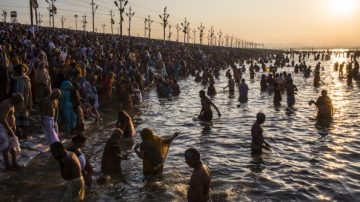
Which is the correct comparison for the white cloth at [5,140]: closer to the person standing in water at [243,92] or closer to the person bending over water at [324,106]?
the person bending over water at [324,106]

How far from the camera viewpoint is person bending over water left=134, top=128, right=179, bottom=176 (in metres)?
10.5

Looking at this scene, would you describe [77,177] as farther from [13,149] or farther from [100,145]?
[100,145]

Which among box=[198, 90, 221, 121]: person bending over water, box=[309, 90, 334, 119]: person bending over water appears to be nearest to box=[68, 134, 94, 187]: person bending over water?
box=[198, 90, 221, 121]: person bending over water

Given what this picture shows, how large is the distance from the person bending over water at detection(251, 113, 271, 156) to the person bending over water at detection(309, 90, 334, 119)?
21.1ft

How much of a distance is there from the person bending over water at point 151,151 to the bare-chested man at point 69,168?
8.86ft

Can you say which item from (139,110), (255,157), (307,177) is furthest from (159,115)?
(307,177)

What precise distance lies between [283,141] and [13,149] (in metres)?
9.75

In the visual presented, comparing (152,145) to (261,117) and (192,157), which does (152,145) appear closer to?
(261,117)

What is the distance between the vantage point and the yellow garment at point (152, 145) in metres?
10.4

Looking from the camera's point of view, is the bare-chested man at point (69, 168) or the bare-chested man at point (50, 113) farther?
the bare-chested man at point (50, 113)

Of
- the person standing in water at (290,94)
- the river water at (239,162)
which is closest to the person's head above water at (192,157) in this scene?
the river water at (239,162)

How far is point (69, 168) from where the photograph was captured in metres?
7.74

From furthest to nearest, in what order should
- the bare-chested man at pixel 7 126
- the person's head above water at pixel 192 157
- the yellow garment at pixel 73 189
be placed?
the bare-chested man at pixel 7 126 → the yellow garment at pixel 73 189 → the person's head above water at pixel 192 157

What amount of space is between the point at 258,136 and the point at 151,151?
3832 millimetres
